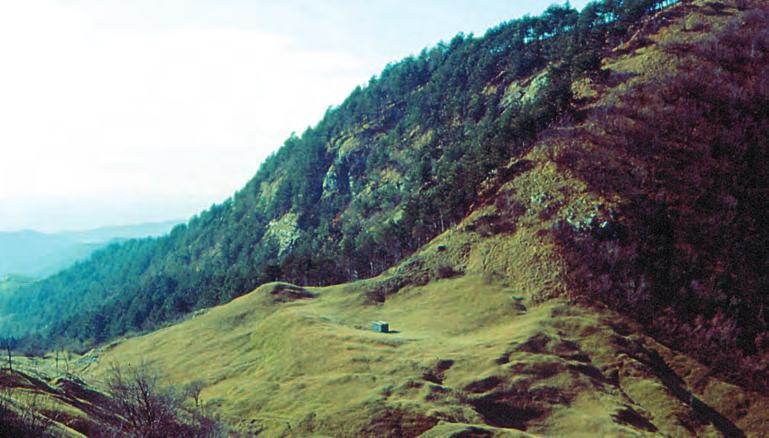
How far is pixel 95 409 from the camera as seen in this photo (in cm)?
4266

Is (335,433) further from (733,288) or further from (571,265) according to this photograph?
(733,288)

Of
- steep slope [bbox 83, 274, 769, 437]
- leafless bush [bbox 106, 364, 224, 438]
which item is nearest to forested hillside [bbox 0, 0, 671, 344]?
steep slope [bbox 83, 274, 769, 437]

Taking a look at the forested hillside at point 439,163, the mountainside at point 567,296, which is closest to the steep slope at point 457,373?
the mountainside at point 567,296

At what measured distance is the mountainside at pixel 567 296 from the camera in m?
53.6

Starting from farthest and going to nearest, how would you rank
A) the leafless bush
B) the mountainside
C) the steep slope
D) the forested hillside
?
the forested hillside → the mountainside → the steep slope → the leafless bush

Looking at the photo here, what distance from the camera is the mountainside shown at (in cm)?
5359

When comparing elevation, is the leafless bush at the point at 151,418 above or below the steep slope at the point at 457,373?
above

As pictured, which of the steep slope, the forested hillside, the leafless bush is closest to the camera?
the leafless bush

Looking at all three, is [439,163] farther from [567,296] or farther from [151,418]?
[151,418]

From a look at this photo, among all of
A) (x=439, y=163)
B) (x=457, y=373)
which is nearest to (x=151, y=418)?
(x=457, y=373)

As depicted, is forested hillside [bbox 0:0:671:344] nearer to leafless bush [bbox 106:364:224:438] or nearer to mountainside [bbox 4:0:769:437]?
mountainside [bbox 4:0:769:437]

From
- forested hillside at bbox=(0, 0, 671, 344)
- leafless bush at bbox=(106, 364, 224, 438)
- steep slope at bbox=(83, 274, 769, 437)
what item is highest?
forested hillside at bbox=(0, 0, 671, 344)

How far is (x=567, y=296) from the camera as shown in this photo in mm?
76375

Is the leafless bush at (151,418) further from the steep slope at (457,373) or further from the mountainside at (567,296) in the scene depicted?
the steep slope at (457,373)
